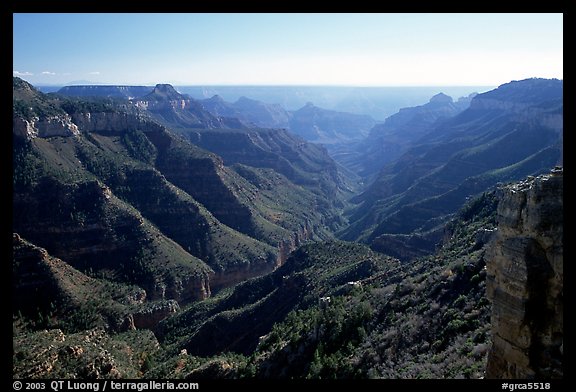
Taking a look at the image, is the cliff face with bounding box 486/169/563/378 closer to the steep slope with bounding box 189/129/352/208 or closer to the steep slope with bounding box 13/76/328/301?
the steep slope with bounding box 13/76/328/301

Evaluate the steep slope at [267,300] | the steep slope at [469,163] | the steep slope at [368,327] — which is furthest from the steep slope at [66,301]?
the steep slope at [469,163]

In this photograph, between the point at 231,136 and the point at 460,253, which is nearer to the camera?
the point at 460,253

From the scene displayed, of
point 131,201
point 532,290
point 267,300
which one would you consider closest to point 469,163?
point 131,201

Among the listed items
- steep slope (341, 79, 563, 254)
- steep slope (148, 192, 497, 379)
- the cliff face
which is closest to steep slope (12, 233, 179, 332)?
steep slope (148, 192, 497, 379)

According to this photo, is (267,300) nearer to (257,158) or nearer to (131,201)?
(131,201)

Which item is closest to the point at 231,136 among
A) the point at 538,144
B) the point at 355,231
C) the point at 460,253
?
the point at 355,231

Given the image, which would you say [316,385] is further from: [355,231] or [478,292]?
[355,231]
